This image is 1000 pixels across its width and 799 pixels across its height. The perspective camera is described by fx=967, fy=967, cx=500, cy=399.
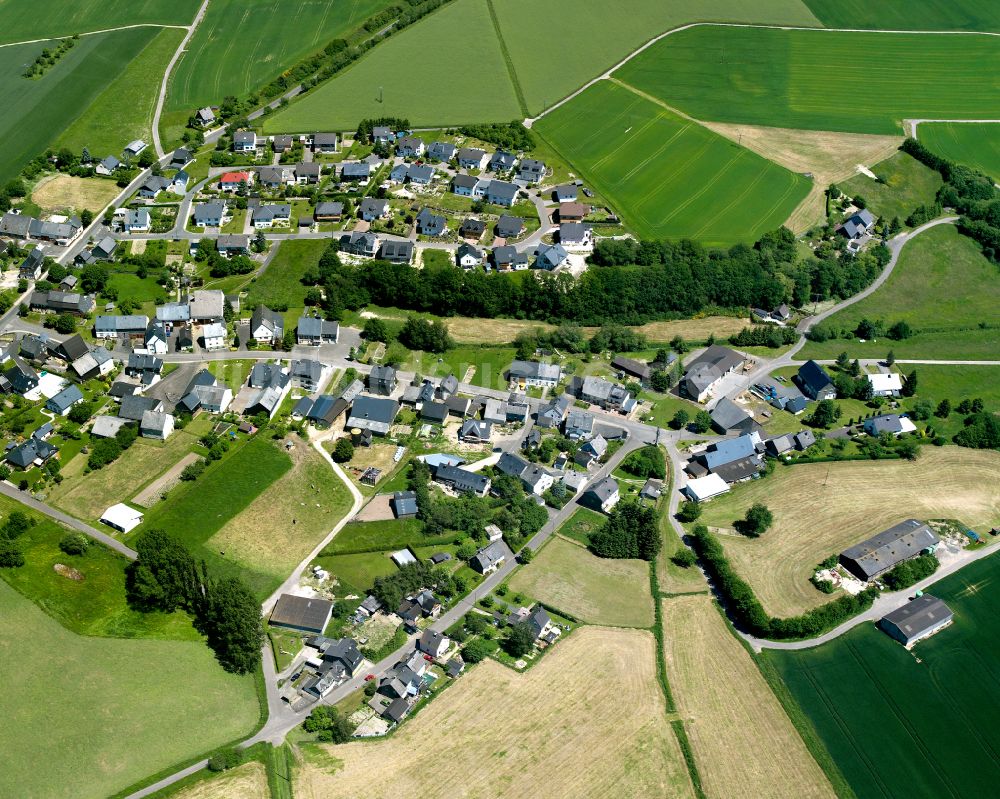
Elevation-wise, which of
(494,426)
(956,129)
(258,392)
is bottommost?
(956,129)

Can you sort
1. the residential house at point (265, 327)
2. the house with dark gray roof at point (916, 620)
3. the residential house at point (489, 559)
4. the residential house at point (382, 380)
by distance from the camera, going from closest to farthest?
the house with dark gray roof at point (916, 620) → the residential house at point (489, 559) → the residential house at point (382, 380) → the residential house at point (265, 327)

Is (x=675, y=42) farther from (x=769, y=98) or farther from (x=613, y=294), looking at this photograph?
(x=613, y=294)

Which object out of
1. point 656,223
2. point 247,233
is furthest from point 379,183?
point 656,223

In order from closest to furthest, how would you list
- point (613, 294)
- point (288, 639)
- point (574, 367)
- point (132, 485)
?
point (288, 639) → point (132, 485) → point (574, 367) → point (613, 294)

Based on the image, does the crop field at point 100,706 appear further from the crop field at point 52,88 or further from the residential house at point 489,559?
the crop field at point 52,88

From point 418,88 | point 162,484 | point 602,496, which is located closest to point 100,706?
point 162,484

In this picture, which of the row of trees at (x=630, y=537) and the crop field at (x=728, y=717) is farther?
the row of trees at (x=630, y=537)

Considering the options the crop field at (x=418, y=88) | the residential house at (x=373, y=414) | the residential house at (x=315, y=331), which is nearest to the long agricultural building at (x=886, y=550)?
the residential house at (x=373, y=414)

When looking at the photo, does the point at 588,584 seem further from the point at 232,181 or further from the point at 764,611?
Answer: the point at 232,181
